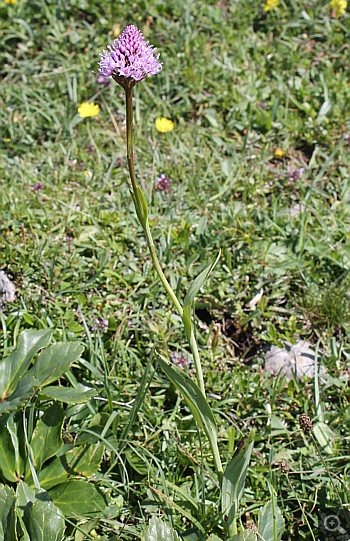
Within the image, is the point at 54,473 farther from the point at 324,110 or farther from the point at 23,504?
the point at 324,110

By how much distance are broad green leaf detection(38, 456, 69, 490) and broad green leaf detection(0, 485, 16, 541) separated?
207 mm

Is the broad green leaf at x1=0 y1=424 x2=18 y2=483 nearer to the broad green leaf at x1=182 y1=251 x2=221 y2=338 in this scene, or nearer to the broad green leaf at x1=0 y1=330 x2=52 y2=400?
the broad green leaf at x1=0 y1=330 x2=52 y2=400

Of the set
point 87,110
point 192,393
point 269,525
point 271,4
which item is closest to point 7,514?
point 192,393

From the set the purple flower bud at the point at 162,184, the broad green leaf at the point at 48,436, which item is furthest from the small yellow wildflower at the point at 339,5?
the broad green leaf at the point at 48,436

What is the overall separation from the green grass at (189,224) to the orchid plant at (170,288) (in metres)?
0.15

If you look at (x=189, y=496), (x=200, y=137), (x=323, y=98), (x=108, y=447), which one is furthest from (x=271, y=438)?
(x=323, y=98)

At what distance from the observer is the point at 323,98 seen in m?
3.47

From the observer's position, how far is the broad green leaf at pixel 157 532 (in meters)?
1.39

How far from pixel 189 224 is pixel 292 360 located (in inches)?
39.2

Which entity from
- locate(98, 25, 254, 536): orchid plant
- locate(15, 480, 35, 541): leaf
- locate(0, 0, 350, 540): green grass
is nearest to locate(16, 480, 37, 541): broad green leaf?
locate(15, 480, 35, 541): leaf

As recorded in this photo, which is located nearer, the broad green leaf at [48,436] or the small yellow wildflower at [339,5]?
the broad green leaf at [48,436]

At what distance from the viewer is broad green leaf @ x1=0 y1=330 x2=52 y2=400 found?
1.81 meters

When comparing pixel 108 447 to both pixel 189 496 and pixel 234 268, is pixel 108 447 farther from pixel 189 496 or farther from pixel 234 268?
pixel 234 268

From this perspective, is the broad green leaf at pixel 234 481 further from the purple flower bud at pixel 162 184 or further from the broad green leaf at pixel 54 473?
the purple flower bud at pixel 162 184
